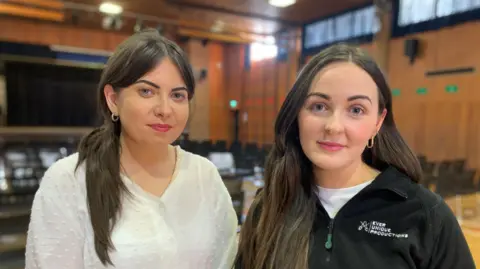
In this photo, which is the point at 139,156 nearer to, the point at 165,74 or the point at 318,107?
the point at 165,74

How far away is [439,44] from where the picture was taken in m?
8.66

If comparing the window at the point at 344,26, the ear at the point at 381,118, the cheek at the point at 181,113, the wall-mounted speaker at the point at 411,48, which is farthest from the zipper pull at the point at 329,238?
the window at the point at 344,26

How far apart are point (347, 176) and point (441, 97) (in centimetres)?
874

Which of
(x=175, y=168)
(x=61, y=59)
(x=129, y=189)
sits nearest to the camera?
(x=129, y=189)

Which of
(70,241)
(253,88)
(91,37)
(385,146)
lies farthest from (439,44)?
(91,37)

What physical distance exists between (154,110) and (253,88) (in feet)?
46.7

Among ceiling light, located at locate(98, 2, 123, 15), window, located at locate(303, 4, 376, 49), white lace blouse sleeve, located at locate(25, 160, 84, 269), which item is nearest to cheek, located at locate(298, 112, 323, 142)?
white lace blouse sleeve, located at locate(25, 160, 84, 269)

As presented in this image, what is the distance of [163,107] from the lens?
48.5 inches

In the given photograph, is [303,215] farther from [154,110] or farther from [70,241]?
[70,241]

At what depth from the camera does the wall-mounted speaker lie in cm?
905

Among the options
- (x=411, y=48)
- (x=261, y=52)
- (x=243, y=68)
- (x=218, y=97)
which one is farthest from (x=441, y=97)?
(x=218, y=97)

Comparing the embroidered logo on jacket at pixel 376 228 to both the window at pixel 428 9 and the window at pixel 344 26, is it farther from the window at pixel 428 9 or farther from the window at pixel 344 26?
the window at pixel 344 26

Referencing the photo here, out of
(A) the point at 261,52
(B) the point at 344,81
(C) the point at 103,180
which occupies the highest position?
(A) the point at 261,52

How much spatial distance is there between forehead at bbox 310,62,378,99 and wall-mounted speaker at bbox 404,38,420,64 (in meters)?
8.98
